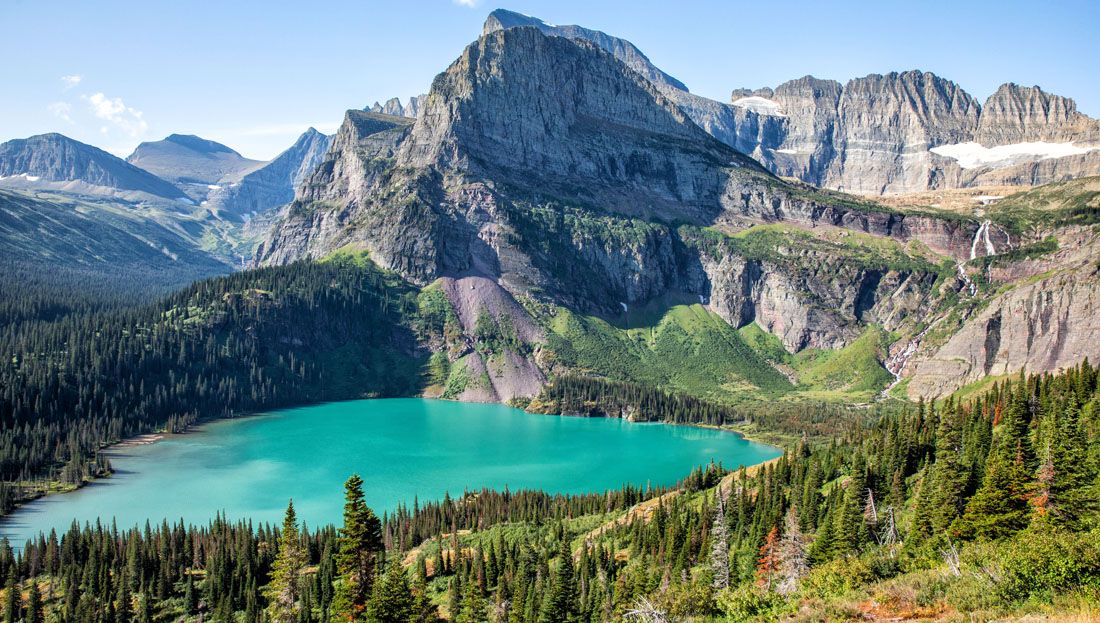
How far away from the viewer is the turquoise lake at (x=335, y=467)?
125 meters

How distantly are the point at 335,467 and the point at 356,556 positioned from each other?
10300cm

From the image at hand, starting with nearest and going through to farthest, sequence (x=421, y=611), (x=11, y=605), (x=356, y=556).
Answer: (x=356, y=556) → (x=421, y=611) → (x=11, y=605)

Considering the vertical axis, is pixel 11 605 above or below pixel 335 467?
below

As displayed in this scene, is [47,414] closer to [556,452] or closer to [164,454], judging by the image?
[164,454]

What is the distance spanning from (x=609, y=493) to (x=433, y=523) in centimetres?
2721

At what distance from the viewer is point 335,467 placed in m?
155

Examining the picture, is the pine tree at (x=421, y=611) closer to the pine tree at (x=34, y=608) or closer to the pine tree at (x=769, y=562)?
the pine tree at (x=769, y=562)

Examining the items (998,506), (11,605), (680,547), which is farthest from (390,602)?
(11,605)

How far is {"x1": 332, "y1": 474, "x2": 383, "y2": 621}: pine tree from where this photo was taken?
183 feet

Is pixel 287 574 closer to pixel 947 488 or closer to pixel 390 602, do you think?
pixel 390 602

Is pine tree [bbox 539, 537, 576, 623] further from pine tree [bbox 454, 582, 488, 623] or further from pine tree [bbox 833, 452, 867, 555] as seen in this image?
pine tree [bbox 833, 452, 867, 555]

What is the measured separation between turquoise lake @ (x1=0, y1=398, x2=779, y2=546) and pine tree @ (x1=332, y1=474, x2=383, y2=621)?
64352 mm

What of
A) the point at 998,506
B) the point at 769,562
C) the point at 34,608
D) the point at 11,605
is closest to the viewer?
the point at 998,506

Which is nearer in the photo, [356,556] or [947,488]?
[356,556]
